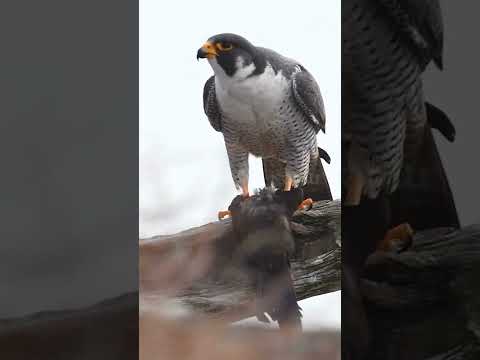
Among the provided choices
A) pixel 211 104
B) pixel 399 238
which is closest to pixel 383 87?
pixel 399 238

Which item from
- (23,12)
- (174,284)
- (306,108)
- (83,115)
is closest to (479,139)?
(306,108)

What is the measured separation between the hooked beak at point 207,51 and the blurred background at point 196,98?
0.02 m

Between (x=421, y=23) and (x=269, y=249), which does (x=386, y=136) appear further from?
(x=269, y=249)

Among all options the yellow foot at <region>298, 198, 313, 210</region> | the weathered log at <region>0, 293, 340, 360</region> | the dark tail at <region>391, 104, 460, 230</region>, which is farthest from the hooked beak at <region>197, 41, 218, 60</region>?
the dark tail at <region>391, 104, 460, 230</region>

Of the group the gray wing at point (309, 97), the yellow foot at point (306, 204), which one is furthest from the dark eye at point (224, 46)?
the yellow foot at point (306, 204)

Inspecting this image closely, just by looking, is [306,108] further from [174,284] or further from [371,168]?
[174,284]

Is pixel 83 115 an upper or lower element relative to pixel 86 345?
upper

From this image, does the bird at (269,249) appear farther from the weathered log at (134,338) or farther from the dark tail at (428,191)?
the dark tail at (428,191)

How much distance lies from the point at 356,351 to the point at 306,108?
2.89 feet

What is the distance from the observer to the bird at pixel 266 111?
6.67 feet

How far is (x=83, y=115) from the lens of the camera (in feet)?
5.70

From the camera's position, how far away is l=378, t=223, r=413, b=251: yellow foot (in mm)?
2344

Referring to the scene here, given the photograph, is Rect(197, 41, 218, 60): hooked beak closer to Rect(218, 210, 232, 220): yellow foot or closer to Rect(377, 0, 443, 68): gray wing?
Rect(218, 210, 232, 220): yellow foot

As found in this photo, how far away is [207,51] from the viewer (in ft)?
6.55
